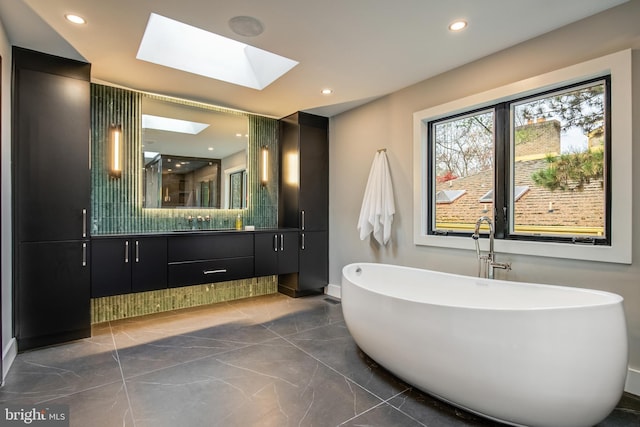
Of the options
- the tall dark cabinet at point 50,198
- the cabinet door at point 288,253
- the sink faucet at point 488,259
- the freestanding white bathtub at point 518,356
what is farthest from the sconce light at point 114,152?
the sink faucet at point 488,259

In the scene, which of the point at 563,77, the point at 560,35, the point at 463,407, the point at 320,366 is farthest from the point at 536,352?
the point at 560,35

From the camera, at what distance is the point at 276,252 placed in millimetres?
4113

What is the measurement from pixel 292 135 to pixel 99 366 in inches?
128

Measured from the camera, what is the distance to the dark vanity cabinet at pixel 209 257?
339 cm

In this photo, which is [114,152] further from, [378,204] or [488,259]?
[488,259]

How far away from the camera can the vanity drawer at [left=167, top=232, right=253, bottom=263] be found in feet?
11.1

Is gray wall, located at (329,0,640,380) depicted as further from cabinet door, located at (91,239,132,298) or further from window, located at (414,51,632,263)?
cabinet door, located at (91,239,132,298)

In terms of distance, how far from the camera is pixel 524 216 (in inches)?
106

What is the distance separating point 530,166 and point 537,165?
0.05 m

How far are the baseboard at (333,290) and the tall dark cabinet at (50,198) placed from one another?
2770mm

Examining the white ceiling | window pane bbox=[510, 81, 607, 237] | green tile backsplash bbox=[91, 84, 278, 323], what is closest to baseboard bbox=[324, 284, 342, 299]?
green tile backsplash bbox=[91, 84, 278, 323]

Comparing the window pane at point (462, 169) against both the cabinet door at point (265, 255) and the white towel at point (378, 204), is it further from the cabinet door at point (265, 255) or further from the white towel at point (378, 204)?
the cabinet door at point (265, 255)

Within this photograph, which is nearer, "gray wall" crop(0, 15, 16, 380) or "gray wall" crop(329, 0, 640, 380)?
"gray wall" crop(329, 0, 640, 380)

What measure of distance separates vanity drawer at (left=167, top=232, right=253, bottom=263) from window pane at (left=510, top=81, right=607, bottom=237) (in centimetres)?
280
